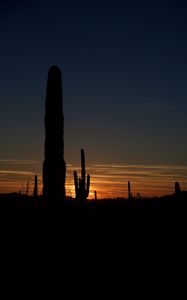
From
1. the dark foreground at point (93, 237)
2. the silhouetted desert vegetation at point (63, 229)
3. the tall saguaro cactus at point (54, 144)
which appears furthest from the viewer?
the tall saguaro cactus at point (54, 144)

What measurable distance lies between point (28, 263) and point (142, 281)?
9.14 feet

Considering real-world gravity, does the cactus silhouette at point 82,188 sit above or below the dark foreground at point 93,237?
above

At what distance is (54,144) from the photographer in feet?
40.2

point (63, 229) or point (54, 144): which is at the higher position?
point (54, 144)

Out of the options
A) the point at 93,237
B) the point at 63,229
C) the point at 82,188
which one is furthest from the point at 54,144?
the point at 82,188

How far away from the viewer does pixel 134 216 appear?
54.5ft

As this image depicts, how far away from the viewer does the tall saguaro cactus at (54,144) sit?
39.2 ft

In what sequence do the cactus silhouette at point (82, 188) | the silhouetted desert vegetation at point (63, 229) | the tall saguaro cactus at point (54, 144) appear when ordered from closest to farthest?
1. the silhouetted desert vegetation at point (63, 229)
2. the tall saguaro cactus at point (54, 144)
3. the cactus silhouette at point (82, 188)

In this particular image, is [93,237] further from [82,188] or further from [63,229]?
[82,188]

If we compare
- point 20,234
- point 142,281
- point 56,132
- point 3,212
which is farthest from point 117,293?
point 3,212

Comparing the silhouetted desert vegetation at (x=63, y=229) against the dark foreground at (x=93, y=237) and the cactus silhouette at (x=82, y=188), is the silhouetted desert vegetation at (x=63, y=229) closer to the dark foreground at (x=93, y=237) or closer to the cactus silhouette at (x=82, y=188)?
the dark foreground at (x=93, y=237)

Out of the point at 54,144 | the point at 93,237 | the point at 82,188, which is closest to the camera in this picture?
the point at 93,237

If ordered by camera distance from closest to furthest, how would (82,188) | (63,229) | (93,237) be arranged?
1. (63,229)
2. (93,237)
3. (82,188)

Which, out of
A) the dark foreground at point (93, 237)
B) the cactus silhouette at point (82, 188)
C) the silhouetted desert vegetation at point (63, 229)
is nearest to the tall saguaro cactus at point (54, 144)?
the silhouetted desert vegetation at point (63, 229)
